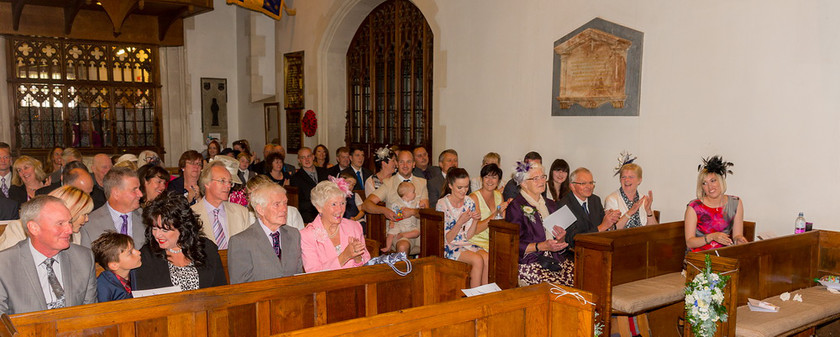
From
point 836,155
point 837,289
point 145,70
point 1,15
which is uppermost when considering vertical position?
point 1,15

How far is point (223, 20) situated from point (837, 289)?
11888 millimetres

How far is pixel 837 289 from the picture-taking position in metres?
4.53

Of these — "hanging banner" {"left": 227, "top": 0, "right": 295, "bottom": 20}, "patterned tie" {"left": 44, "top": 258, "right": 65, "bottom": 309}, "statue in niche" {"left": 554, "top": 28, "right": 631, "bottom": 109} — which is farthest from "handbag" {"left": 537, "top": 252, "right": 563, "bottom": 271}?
"hanging banner" {"left": 227, "top": 0, "right": 295, "bottom": 20}

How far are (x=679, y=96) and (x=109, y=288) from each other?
534 cm

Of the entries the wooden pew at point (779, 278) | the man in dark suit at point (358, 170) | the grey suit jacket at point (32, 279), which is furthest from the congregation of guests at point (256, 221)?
the man in dark suit at point (358, 170)

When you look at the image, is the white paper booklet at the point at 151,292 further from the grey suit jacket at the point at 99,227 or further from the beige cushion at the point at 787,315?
the beige cushion at the point at 787,315

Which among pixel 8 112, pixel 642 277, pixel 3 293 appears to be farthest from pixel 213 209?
pixel 8 112

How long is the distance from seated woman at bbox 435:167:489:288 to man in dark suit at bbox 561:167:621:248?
75 cm

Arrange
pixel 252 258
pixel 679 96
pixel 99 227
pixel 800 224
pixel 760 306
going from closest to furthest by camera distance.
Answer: pixel 252 258, pixel 99 227, pixel 760 306, pixel 800 224, pixel 679 96

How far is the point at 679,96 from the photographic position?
19.9 feet

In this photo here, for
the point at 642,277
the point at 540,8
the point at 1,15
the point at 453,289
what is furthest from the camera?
the point at 1,15

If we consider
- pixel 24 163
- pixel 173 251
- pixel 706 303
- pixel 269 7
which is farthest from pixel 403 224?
pixel 269 7

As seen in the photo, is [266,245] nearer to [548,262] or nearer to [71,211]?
[71,211]

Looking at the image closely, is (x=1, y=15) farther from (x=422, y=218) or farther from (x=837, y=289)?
(x=837, y=289)
